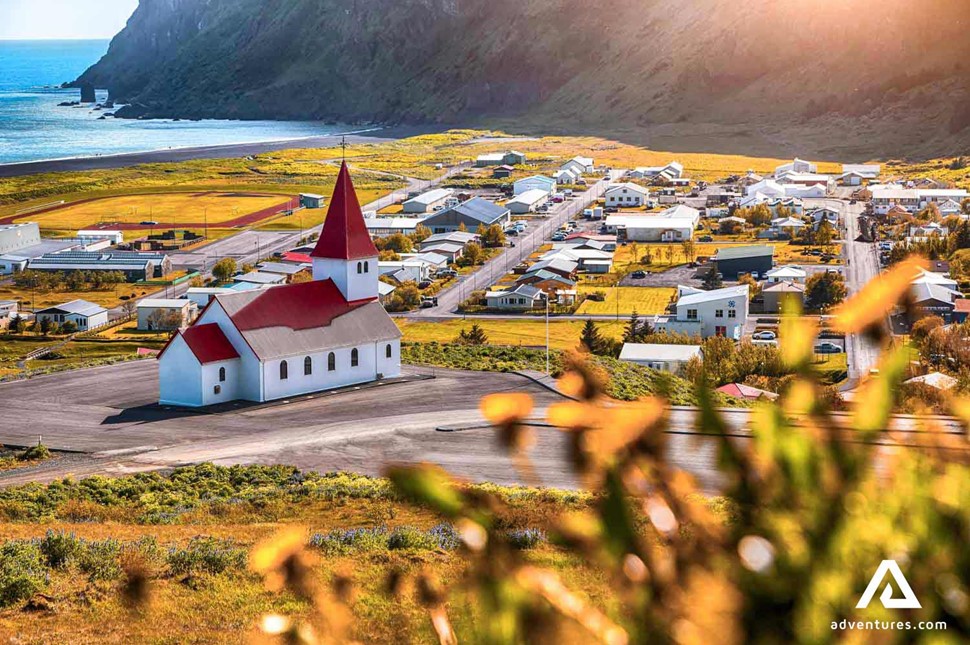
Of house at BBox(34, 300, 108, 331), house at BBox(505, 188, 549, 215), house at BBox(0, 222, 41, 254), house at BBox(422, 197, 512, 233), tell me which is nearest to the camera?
house at BBox(34, 300, 108, 331)

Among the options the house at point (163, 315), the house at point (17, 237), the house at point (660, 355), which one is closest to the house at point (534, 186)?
the house at point (17, 237)

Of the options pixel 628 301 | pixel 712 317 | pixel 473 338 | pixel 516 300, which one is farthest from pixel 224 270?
pixel 712 317

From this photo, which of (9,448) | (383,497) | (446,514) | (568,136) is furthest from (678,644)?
(568,136)

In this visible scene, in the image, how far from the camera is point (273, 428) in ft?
117

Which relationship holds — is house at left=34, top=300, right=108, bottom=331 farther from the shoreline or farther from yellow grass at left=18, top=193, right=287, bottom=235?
the shoreline

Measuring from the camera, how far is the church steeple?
4350 cm

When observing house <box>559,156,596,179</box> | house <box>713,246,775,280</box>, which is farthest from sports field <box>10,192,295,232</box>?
house <box>713,246,775,280</box>

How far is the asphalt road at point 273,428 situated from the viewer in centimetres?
3133

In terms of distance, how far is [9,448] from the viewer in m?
33.4

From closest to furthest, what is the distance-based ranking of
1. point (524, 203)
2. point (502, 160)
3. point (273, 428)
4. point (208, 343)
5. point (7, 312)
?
1. point (273, 428)
2. point (208, 343)
3. point (7, 312)
4. point (524, 203)
5. point (502, 160)

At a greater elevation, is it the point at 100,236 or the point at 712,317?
the point at 100,236

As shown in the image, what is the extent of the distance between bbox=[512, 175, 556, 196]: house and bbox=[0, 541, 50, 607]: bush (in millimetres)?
104123

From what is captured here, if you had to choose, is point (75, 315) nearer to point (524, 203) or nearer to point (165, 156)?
point (524, 203)

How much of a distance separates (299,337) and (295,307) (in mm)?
1538
